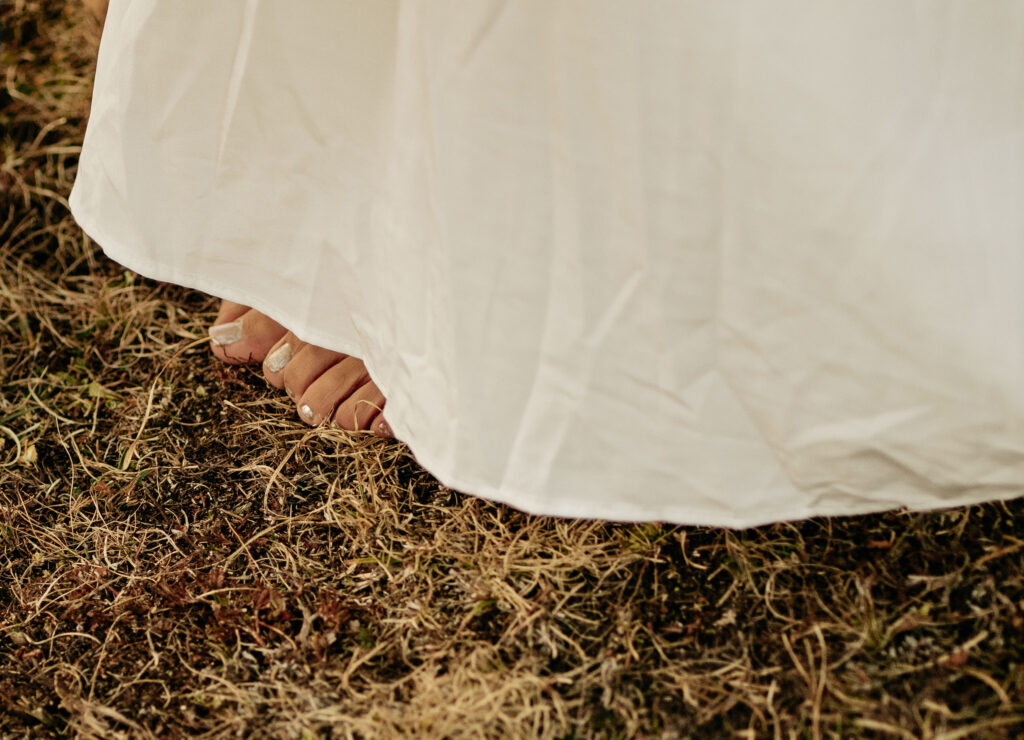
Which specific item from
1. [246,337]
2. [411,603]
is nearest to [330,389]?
[246,337]

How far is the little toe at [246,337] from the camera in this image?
129 centimetres

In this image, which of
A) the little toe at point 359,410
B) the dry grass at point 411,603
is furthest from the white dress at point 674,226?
the little toe at point 359,410

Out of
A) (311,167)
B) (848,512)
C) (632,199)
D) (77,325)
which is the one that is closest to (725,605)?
(848,512)

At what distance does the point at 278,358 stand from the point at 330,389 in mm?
102

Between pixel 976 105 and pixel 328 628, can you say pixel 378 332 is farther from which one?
pixel 976 105

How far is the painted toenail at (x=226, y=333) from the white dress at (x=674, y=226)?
43cm

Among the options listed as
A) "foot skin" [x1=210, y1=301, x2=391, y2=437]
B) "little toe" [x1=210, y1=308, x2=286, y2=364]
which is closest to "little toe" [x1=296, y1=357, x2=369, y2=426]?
"foot skin" [x1=210, y1=301, x2=391, y2=437]

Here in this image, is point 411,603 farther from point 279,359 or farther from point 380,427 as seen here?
point 279,359

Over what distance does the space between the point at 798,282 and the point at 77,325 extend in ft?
3.96

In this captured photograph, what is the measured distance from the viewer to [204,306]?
1475 mm

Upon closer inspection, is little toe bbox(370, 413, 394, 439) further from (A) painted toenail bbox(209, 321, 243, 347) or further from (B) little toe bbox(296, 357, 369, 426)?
(A) painted toenail bbox(209, 321, 243, 347)

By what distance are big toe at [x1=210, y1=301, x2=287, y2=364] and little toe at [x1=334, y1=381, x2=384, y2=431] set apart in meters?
0.17

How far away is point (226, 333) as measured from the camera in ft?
4.28

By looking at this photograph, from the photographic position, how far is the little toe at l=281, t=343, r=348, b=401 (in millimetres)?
1248
